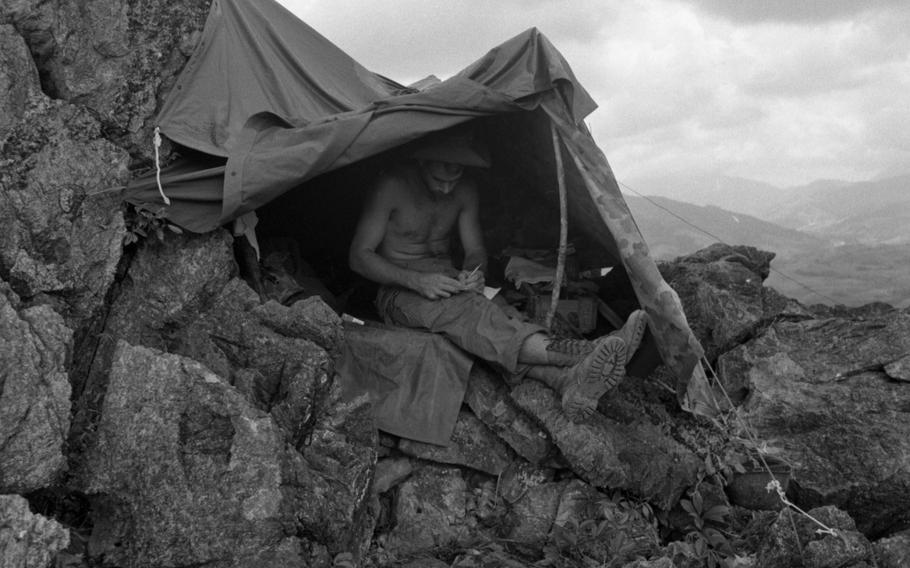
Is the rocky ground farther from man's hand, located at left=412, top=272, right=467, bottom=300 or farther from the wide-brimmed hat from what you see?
the wide-brimmed hat

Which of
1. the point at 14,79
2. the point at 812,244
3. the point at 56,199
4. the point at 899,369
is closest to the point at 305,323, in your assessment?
the point at 56,199

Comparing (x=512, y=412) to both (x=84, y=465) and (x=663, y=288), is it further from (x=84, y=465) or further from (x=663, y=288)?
(x=84, y=465)

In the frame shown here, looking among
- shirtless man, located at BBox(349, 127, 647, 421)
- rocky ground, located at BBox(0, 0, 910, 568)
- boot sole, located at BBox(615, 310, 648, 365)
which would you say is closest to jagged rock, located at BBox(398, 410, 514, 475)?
rocky ground, located at BBox(0, 0, 910, 568)

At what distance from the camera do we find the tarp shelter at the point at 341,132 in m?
5.37

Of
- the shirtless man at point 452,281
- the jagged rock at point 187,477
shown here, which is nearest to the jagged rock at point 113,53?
the shirtless man at point 452,281

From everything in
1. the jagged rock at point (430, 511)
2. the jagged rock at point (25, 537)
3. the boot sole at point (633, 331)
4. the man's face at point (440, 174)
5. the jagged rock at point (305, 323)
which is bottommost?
the jagged rock at point (430, 511)

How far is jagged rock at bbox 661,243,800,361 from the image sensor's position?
22.0 ft

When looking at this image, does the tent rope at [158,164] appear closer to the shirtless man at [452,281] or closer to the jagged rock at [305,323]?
the jagged rock at [305,323]

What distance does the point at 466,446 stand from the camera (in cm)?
551

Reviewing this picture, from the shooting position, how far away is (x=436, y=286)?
589 centimetres

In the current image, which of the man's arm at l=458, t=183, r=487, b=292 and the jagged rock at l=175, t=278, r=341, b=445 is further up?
the man's arm at l=458, t=183, r=487, b=292

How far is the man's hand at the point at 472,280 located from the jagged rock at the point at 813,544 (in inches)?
95.5

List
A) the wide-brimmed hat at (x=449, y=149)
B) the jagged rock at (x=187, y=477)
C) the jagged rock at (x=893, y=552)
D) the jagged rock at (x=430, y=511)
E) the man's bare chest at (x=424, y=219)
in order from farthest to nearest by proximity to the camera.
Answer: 1. the man's bare chest at (x=424, y=219)
2. the wide-brimmed hat at (x=449, y=149)
3. the jagged rock at (x=430, y=511)
4. the jagged rock at (x=893, y=552)
5. the jagged rock at (x=187, y=477)

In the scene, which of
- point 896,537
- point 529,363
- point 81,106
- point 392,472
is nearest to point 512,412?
point 529,363
